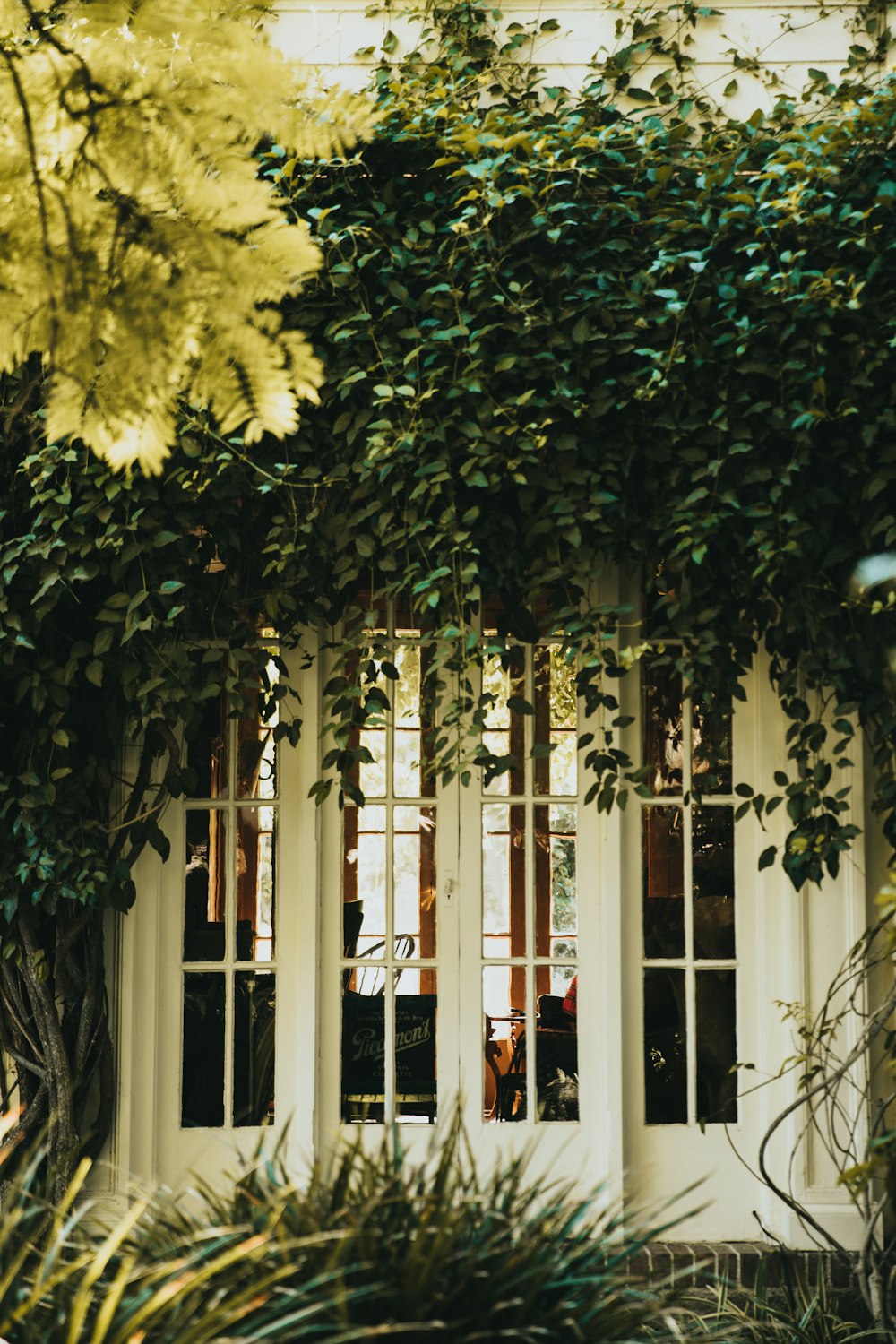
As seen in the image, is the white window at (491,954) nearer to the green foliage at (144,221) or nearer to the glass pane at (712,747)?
the glass pane at (712,747)

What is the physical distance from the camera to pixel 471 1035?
4023 millimetres

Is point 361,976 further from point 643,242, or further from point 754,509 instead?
point 643,242

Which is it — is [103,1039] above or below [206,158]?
below

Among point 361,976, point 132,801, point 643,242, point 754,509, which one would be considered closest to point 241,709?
point 132,801

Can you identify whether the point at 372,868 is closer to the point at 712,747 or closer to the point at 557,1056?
the point at 557,1056

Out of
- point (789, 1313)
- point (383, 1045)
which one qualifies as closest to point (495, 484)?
point (383, 1045)

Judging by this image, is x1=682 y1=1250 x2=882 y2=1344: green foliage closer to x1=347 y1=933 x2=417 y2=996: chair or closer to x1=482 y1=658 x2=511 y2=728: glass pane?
x1=347 y1=933 x2=417 y2=996: chair

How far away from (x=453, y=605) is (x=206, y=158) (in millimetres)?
1747

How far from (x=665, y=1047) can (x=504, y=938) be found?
65cm

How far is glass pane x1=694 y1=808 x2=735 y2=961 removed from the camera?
4.09 metres

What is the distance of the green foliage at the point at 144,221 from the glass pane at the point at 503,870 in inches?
86.2

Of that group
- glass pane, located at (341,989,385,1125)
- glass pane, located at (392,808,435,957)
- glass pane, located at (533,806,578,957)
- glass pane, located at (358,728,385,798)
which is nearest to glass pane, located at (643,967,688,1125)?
glass pane, located at (533,806,578,957)

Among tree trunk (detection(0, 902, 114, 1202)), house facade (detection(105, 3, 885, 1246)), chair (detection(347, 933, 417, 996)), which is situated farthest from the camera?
chair (detection(347, 933, 417, 996))

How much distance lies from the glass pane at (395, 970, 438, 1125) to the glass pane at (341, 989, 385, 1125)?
6 centimetres
